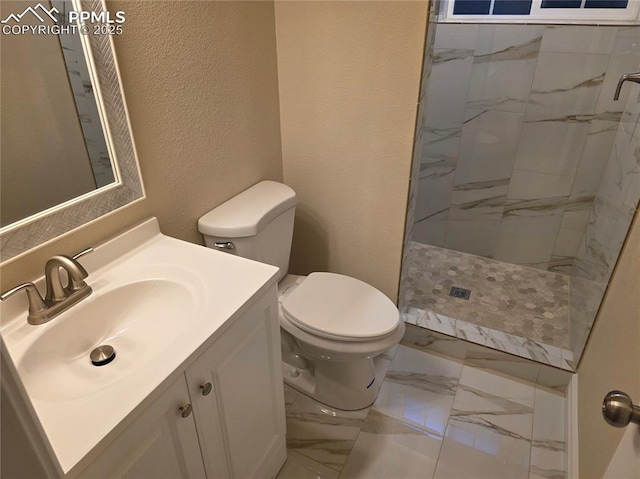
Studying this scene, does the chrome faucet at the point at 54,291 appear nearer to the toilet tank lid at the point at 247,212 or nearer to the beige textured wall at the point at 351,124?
the toilet tank lid at the point at 247,212

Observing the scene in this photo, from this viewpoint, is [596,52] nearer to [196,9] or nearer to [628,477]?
[196,9]

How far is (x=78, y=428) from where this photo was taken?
76 cm

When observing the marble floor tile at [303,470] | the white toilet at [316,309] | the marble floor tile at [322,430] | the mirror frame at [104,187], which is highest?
the mirror frame at [104,187]

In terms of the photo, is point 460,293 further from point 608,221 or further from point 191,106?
point 191,106

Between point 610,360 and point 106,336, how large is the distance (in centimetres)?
140

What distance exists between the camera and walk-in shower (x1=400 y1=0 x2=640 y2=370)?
196cm

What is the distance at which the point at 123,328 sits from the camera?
1.13 m

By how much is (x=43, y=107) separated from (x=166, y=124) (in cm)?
34

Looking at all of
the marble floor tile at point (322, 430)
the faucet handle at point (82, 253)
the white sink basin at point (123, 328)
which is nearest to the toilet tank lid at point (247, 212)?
the white sink basin at point (123, 328)

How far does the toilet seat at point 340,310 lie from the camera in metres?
1.54

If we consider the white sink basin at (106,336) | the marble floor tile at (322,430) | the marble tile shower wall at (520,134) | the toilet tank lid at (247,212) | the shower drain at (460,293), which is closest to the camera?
the white sink basin at (106,336)

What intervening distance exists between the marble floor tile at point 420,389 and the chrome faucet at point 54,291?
1.25m

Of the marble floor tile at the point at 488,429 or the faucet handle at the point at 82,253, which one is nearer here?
the faucet handle at the point at 82,253

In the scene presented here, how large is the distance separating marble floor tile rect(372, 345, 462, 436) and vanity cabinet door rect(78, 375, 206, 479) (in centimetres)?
97
